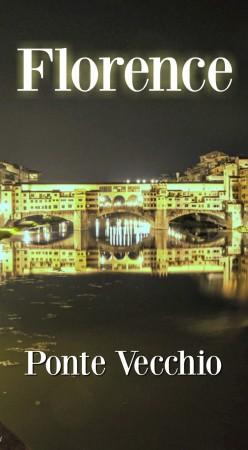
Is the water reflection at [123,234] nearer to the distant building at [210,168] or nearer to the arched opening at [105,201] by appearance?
the arched opening at [105,201]

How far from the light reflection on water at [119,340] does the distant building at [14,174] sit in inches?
295

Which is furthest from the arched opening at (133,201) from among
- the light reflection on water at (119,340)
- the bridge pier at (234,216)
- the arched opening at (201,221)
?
the light reflection on water at (119,340)

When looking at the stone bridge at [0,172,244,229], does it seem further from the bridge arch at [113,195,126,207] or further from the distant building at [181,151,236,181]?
the distant building at [181,151,236,181]

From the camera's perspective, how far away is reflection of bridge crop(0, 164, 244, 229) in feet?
33.9

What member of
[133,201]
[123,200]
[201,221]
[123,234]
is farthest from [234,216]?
[123,200]

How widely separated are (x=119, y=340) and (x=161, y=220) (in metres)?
8.15

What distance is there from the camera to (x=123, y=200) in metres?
11.7

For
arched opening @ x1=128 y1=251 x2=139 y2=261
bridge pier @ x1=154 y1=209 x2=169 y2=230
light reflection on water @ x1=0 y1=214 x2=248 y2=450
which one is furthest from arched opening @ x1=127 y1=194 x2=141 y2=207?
light reflection on water @ x1=0 y1=214 x2=248 y2=450

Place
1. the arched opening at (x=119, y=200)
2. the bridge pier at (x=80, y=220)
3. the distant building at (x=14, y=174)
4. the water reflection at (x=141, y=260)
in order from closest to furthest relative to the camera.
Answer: the water reflection at (x=141, y=260) → the bridge pier at (x=80, y=220) → the arched opening at (x=119, y=200) → the distant building at (x=14, y=174)

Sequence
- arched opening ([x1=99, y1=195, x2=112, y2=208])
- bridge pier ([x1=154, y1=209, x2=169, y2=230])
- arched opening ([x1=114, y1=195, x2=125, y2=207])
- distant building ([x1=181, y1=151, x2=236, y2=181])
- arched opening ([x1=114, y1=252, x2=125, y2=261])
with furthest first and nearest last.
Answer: distant building ([x1=181, y1=151, x2=236, y2=181]) → arched opening ([x1=114, y1=195, x2=125, y2=207]) → arched opening ([x1=99, y1=195, x2=112, y2=208]) → bridge pier ([x1=154, y1=209, x2=169, y2=230]) → arched opening ([x1=114, y1=252, x2=125, y2=261])

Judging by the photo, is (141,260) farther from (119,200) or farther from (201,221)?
(201,221)

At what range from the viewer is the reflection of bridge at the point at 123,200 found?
1033 centimetres

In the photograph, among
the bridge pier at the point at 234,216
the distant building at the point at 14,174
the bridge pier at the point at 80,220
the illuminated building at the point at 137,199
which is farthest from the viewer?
the distant building at the point at 14,174

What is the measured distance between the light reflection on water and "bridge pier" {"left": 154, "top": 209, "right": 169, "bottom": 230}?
5.21m
